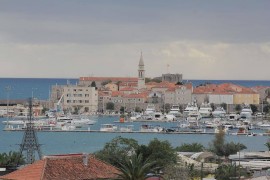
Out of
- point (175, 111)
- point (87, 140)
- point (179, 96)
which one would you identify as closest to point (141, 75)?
point (179, 96)

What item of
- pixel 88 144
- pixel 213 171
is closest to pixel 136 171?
pixel 213 171

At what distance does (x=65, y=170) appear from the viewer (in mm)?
23203

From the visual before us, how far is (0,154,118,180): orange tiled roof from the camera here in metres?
22.9

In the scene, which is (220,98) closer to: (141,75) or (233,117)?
(233,117)

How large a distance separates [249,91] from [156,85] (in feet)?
52.9

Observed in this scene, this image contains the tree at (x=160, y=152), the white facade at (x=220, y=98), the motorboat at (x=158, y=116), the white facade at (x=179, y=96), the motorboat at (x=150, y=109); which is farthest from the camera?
the white facade at (x=179, y=96)

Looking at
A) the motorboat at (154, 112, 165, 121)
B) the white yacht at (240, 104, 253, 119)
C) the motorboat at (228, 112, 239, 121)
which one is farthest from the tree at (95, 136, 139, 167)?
the white yacht at (240, 104, 253, 119)

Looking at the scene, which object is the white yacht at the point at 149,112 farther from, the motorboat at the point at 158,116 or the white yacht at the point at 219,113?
the white yacht at the point at 219,113

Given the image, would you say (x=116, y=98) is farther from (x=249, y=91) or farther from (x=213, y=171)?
(x=213, y=171)

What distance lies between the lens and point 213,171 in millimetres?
35094

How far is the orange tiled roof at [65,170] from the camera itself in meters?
22.9

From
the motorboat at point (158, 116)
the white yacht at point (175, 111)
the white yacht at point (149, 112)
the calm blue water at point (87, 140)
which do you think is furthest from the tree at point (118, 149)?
the white yacht at point (175, 111)

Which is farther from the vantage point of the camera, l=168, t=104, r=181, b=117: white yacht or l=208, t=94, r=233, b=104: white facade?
l=208, t=94, r=233, b=104: white facade

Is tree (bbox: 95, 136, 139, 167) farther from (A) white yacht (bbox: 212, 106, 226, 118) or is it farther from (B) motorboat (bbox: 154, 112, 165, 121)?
(A) white yacht (bbox: 212, 106, 226, 118)
